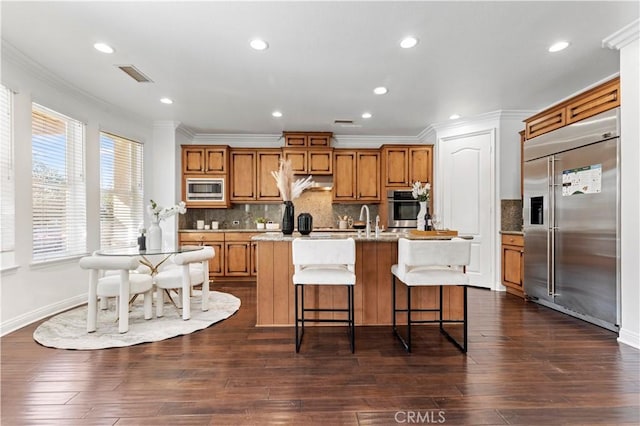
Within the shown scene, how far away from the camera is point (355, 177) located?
5.85m

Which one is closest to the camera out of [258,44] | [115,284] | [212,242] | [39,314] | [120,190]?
[258,44]

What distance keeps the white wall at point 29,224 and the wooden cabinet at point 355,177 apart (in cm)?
375

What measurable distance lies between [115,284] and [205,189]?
9.48ft

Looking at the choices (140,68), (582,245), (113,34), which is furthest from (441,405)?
(140,68)

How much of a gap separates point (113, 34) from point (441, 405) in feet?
12.1

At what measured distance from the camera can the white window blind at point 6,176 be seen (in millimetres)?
2996

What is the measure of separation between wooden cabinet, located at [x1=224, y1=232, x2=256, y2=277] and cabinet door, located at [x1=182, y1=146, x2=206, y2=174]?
4.26 ft

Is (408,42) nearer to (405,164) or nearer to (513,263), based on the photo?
(405,164)

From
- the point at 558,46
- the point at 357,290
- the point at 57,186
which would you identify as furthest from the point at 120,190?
the point at 558,46

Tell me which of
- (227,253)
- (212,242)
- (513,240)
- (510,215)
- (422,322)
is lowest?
(422,322)

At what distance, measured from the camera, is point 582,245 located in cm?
321

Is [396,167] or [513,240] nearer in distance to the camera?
[513,240]

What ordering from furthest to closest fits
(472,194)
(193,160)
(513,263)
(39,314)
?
(193,160) → (472,194) → (513,263) → (39,314)

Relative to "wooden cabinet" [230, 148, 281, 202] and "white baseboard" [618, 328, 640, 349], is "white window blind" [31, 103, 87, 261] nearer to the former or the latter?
"wooden cabinet" [230, 148, 281, 202]
